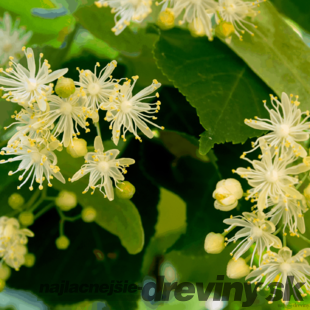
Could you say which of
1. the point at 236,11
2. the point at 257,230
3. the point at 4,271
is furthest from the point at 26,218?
the point at 236,11

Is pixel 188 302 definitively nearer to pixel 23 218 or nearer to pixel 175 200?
pixel 175 200

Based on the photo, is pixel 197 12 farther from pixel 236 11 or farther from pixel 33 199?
pixel 33 199

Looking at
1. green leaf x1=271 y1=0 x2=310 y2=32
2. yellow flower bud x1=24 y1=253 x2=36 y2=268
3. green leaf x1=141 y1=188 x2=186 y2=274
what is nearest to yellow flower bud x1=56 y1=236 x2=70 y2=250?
yellow flower bud x1=24 y1=253 x2=36 y2=268

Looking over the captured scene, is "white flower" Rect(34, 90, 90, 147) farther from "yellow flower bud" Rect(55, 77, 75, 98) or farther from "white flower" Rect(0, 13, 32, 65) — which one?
"white flower" Rect(0, 13, 32, 65)

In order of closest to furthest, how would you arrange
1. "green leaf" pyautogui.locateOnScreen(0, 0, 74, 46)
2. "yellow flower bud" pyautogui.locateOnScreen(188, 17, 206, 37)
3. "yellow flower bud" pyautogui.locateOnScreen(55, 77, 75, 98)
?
"yellow flower bud" pyautogui.locateOnScreen(55, 77, 75, 98)
"yellow flower bud" pyautogui.locateOnScreen(188, 17, 206, 37)
"green leaf" pyautogui.locateOnScreen(0, 0, 74, 46)

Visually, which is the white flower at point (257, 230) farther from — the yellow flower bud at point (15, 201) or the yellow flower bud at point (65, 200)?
the yellow flower bud at point (15, 201)

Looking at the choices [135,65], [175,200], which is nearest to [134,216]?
[175,200]

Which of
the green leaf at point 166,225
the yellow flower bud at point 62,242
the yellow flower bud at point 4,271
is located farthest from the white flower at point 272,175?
the yellow flower bud at point 4,271
